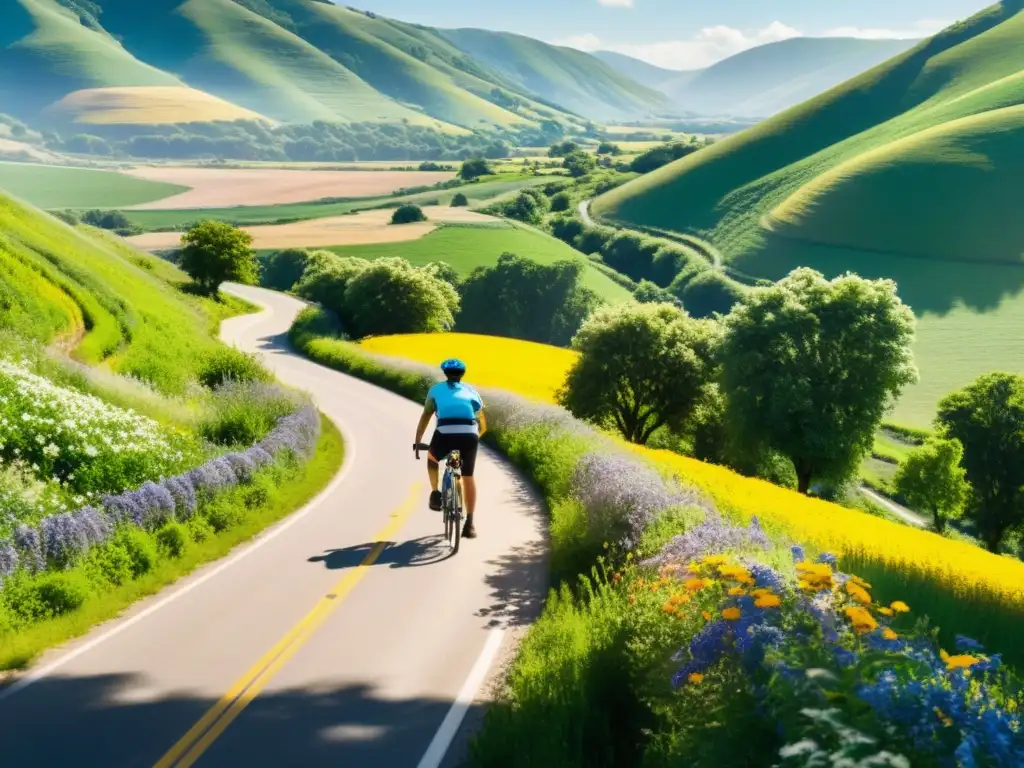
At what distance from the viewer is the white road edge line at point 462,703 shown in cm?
670

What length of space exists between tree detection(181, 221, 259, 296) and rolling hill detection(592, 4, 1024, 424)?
5587 centimetres

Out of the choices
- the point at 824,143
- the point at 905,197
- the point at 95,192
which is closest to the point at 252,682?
the point at 905,197

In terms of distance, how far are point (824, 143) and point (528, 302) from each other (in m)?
98.5

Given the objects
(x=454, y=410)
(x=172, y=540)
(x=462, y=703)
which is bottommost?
(x=172, y=540)

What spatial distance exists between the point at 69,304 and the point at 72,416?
13761mm

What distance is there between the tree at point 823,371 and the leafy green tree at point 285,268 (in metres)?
88.6

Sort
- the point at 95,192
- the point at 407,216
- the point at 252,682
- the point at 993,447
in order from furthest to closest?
the point at 95,192 < the point at 407,216 < the point at 993,447 < the point at 252,682

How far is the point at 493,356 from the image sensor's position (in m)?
49.1

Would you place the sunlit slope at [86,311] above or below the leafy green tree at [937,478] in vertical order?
above

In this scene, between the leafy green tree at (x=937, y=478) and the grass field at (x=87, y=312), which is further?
the leafy green tree at (x=937, y=478)

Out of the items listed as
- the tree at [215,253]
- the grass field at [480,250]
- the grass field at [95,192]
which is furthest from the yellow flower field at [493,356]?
the grass field at [95,192]

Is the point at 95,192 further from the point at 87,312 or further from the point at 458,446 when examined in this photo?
the point at 458,446

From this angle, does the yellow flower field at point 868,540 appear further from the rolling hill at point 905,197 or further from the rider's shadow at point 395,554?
the rolling hill at point 905,197

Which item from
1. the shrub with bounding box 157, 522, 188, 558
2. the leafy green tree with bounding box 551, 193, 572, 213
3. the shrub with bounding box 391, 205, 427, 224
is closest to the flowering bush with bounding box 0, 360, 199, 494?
the shrub with bounding box 157, 522, 188, 558
